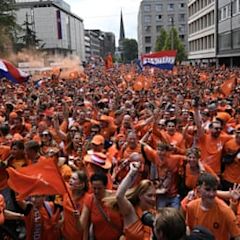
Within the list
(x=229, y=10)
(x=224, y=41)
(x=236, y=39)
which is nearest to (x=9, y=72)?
(x=236, y=39)

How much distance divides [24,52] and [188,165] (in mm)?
61809

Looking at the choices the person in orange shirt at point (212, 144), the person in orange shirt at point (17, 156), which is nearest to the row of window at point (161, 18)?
the person in orange shirt at point (212, 144)

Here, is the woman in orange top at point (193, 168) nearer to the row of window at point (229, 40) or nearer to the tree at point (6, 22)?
the row of window at point (229, 40)

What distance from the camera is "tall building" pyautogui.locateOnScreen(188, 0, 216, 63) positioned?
216ft

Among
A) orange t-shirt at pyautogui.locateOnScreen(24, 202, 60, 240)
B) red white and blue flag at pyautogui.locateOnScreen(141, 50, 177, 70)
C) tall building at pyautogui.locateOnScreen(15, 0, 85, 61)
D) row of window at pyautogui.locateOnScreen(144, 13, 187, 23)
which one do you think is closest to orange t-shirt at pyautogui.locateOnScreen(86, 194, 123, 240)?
orange t-shirt at pyautogui.locateOnScreen(24, 202, 60, 240)

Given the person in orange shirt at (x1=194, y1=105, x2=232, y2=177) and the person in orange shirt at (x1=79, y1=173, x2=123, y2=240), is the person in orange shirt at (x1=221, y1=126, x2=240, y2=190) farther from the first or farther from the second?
the person in orange shirt at (x1=79, y1=173, x2=123, y2=240)

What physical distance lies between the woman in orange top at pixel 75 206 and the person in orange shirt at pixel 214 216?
107 cm

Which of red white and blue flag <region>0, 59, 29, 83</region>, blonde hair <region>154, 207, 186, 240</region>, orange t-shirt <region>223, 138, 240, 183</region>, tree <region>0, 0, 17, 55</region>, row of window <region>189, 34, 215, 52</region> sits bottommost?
orange t-shirt <region>223, 138, 240, 183</region>

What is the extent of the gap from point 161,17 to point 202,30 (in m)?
54.7

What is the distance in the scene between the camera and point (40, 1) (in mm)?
114625

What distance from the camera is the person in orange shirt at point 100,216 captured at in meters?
4.60

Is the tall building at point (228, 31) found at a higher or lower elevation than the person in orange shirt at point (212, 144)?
higher

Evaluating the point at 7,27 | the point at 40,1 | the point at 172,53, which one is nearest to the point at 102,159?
the point at 172,53

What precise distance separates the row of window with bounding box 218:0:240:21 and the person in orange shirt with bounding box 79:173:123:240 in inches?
1839
